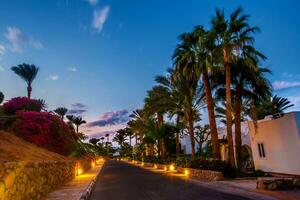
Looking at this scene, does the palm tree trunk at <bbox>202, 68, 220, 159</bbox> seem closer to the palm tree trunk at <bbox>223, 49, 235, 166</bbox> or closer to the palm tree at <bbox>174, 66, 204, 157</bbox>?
the palm tree trunk at <bbox>223, 49, 235, 166</bbox>

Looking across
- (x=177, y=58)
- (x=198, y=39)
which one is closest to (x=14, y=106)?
(x=177, y=58)

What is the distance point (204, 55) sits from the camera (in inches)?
1017

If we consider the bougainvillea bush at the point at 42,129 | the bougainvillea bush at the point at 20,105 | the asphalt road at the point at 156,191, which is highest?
the bougainvillea bush at the point at 20,105

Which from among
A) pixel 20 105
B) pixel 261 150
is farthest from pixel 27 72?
pixel 261 150

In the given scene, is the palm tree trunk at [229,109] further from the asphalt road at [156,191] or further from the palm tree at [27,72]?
the palm tree at [27,72]

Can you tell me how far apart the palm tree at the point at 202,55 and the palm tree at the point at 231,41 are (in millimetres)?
946

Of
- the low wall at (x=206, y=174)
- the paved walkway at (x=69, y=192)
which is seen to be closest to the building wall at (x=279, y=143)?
the low wall at (x=206, y=174)

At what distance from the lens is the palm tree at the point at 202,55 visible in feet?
81.9

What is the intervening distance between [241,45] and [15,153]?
18.1 metres

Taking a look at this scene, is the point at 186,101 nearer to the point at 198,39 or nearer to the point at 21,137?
the point at 198,39

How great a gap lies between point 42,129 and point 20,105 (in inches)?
175

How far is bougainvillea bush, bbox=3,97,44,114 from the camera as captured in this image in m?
23.8

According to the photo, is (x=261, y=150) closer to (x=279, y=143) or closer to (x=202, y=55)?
(x=279, y=143)

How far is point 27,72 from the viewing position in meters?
36.8
